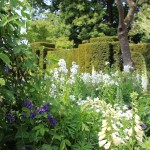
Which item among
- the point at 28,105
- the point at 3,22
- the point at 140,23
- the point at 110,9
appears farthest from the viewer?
the point at 110,9

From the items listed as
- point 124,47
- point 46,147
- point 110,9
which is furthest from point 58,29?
point 46,147

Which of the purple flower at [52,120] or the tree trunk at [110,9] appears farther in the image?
the tree trunk at [110,9]

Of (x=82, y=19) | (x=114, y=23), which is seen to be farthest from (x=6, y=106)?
(x=114, y=23)

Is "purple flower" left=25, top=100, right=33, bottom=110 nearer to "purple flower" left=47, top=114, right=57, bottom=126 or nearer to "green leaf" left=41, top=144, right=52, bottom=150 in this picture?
"purple flower" left=47, top=114, right=57, bottom=126

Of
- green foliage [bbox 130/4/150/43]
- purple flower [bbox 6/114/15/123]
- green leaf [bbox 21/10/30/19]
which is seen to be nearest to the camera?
green leaf [bbox 21/10/30/19]

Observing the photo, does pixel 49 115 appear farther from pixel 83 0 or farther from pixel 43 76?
pixel 83 0

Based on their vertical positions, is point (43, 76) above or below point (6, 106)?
above

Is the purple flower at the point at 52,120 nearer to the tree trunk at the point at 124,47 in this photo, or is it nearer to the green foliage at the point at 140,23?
the tree trunk at the point at 124,47

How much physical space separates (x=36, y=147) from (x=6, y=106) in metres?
0.34

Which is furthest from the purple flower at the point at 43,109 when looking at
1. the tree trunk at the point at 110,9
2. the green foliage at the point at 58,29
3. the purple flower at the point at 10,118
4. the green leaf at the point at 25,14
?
the tree trunk at the point at 110,9

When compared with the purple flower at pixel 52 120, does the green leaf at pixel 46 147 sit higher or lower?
lower

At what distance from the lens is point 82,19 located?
1148 inches

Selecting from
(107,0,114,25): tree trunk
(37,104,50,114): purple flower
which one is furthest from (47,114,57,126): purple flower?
(107,0,114,25): tree trunk

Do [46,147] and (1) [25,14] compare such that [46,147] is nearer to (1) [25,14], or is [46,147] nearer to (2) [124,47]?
(1) [25,14]
